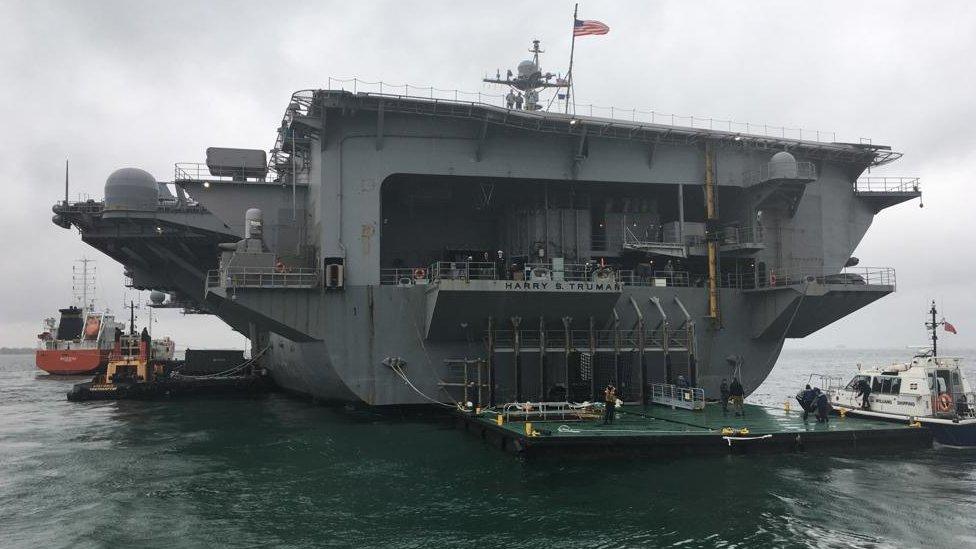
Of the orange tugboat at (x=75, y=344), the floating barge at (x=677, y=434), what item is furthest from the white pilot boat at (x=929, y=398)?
the orange tugboat at (x=75, y=344)

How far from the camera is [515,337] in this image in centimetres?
2673

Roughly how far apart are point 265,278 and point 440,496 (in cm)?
1512

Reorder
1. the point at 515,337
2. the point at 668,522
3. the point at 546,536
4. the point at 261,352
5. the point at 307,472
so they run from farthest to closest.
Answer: the point at 261,352 < the point at 515,337 < the point at 307,472 < the point at 668,522 < the point at 546,536

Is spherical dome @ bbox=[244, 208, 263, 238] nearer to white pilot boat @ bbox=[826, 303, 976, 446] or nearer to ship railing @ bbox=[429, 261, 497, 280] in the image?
ship railing @ bbox=[429, 261, 497, 280]

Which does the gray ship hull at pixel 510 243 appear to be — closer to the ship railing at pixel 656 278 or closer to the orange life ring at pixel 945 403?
the ship railing at pixel 656 278

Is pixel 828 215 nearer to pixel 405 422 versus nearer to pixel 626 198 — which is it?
pixel 626 198

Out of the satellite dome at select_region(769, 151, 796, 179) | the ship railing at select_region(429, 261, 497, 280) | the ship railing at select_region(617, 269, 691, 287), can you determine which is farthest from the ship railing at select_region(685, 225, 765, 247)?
the ship railing at select_region(429, 261, 497, 280)

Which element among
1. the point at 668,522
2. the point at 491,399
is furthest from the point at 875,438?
the point at 491,399

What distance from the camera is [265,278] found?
2777cm

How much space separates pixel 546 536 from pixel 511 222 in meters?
20.8

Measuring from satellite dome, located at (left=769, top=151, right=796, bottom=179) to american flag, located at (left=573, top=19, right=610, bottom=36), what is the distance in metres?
9.63

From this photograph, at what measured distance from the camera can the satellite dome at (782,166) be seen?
3047cm

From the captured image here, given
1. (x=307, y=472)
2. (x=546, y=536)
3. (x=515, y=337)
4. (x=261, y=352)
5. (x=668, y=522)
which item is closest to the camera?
(x=546, y=536)

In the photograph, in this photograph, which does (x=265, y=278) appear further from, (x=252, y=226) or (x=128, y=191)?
(x=128, y=191)
